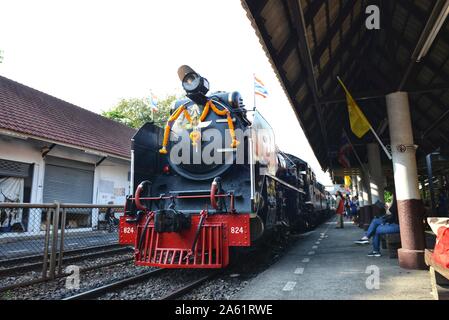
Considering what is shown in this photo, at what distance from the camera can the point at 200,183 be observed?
251 inches

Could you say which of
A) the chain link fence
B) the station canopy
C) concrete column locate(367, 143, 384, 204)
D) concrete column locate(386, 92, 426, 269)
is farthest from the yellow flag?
concrete column locate(367, 143, 384, 204)

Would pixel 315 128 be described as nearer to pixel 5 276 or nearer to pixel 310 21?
pixel 310 21

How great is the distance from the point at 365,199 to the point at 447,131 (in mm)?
5724

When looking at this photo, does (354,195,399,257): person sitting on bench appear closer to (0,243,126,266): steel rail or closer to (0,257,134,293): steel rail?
(0,257,134,293): steel rail

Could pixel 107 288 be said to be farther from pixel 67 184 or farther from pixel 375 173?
pixel 375 173

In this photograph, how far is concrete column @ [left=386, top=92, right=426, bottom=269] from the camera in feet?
19.0

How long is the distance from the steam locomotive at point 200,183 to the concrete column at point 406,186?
7.50 feet

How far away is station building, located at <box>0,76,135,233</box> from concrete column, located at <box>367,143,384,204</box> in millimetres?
9649

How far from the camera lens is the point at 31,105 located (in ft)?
45.3

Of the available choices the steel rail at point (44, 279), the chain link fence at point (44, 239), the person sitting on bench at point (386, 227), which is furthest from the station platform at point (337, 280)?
the chain link fence at point (44, 239)

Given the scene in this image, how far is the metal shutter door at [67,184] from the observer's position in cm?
1260

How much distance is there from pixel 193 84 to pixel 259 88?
9.85ft

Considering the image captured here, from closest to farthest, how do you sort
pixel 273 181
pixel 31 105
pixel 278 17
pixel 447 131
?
pixel 278 17, pixel 273 181, pixel 447 131, pixel 31 105
